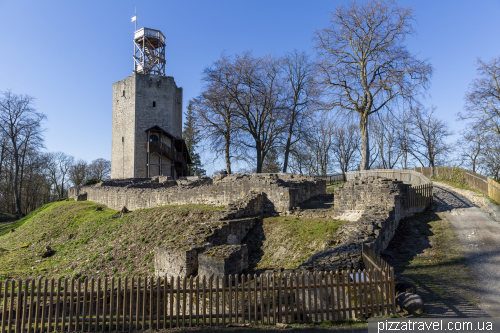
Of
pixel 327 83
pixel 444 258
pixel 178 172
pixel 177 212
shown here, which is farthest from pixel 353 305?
pixel 178 172

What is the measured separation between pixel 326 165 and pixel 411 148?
11.5 meters

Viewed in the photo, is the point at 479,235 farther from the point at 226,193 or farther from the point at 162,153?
the point at 162,153

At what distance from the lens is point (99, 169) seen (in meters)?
59.4

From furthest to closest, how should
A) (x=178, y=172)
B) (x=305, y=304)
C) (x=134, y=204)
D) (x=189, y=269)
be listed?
(x=178, y=172) → (x=134, y=204) → (x=189, y=269) → (x=305, y=304)

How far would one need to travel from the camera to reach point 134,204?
19.5 metres

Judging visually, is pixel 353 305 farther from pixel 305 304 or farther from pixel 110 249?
pixel 110 249

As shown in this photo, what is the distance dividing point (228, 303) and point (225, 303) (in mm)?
115

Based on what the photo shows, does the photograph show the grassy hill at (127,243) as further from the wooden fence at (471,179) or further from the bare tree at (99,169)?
the bare tree at (99,169)

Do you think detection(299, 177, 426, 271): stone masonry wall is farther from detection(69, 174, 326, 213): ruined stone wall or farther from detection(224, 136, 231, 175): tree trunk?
detection(224, 136, 231, 175): tree trunk

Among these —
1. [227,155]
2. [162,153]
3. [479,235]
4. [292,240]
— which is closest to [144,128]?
[162,153]

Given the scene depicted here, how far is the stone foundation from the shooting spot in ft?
24.1

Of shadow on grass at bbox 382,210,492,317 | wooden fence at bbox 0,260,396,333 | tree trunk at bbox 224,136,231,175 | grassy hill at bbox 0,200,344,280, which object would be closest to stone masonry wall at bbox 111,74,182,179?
tree trunk at bbox 224,136,231,175

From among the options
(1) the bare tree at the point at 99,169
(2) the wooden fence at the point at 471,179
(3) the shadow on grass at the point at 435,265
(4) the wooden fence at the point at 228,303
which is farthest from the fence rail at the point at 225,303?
(1) the bare tree at the point at 99,169

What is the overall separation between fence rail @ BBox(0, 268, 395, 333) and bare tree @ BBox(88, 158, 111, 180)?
2267 inches
